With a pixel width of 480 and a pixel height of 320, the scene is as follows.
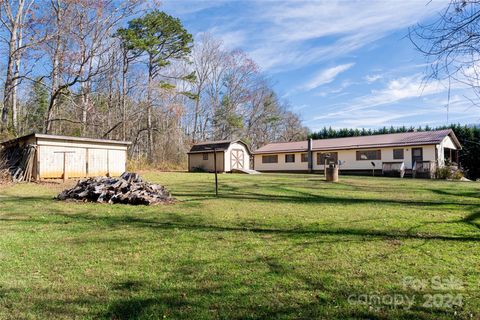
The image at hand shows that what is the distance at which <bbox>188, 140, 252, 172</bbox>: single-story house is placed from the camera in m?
28.1

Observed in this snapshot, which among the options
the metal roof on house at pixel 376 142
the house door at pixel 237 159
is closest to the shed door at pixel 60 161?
the house door at pixel 237 159

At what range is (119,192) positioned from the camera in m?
9.38

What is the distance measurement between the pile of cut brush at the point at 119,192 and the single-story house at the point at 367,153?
1608 cm

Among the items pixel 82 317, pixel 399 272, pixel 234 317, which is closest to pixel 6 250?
pixel 82 317

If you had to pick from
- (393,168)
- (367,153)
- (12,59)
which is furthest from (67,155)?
(367,153)

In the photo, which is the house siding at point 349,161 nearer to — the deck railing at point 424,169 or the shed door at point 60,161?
the deck railing at point 424,169

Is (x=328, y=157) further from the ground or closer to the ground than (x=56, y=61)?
closer to the ground

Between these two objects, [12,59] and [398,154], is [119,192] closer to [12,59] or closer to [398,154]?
[12,59]

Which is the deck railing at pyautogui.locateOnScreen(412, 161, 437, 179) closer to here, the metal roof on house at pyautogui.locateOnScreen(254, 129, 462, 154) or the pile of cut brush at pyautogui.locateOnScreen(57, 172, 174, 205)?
the metal roof on house at pyautogui.locateOnScreen(254, 129, 462, 154)

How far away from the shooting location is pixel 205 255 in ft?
14.4

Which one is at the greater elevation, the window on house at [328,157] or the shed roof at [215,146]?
the shed roof at [215,146]

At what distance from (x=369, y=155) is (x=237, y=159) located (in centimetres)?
1152

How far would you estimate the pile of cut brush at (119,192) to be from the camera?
909cm

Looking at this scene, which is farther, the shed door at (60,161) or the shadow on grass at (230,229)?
the shed door at (60,161)
